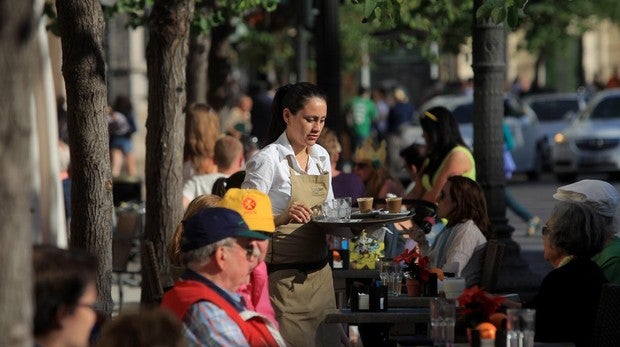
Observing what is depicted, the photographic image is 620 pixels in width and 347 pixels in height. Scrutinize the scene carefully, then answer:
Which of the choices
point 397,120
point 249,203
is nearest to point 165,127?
point 249,203

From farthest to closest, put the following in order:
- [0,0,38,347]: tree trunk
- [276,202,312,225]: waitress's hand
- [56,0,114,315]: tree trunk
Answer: [56,0,114,315]: tree trunk < [276,202,312,225]: waitress's hand < [0,0,38,347]: tree trunk

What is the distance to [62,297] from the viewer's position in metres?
4.68

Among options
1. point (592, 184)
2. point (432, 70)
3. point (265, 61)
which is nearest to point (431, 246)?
point (592, 184)

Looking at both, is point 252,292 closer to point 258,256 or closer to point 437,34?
point 258,256

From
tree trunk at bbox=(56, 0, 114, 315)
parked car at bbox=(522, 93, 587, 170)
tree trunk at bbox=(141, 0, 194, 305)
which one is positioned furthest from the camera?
parked car at bbox=(522, 93, 587, 170)

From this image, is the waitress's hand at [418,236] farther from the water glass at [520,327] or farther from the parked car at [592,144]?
the parked car at [592,144]

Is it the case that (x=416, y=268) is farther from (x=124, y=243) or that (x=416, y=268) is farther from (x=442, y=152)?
(x=124, y=243)

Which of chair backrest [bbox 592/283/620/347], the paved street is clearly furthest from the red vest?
the paved street

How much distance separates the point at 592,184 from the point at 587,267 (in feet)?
4.25

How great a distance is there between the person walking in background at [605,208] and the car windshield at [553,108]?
1038 inches

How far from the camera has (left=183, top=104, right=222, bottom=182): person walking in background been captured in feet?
42.3

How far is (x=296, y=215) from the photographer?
7.95m

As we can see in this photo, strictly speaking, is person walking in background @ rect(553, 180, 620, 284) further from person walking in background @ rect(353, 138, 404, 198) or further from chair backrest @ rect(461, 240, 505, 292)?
person walking in background @ rect(353, 138, 404, 198)

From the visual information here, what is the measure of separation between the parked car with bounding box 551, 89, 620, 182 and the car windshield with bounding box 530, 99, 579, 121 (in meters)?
3.48
